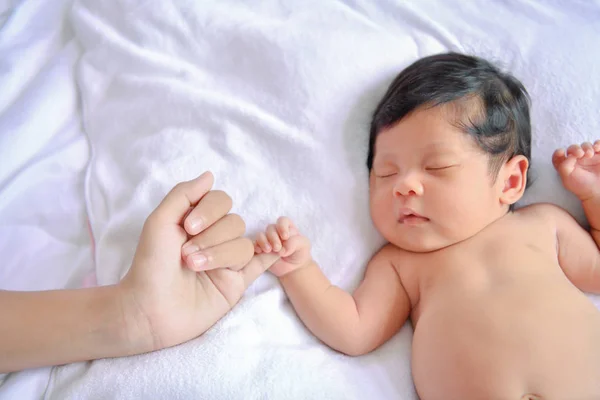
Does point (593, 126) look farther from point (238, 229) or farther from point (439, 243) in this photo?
point (238, 229)

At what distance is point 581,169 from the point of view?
1150 mm

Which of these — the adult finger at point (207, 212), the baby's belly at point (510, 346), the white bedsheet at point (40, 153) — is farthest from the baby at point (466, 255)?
the white bedsheet at point (40, 153)

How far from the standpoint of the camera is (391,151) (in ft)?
3.54

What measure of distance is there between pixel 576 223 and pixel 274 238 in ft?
2.19

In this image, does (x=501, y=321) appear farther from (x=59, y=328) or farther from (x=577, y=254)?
(x=59, y=328)

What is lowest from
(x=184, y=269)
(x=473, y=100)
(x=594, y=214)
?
(x=184, y=269)

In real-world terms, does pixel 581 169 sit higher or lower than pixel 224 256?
higher

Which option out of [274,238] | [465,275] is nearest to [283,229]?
[274,238]

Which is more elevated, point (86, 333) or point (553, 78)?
point (553, 78)

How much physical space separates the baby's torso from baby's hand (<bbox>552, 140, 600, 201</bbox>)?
0.12 meters

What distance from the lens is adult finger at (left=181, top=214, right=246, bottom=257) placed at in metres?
0.92

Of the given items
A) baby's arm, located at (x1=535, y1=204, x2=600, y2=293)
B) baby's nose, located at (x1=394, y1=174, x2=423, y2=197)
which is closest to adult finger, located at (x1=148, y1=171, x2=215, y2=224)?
baby's nose, located at (x1=394, y1=174, x2=423, y2=197)

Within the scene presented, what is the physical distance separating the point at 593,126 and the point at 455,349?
63cm

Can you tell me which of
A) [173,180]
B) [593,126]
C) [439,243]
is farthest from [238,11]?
[593,126]
